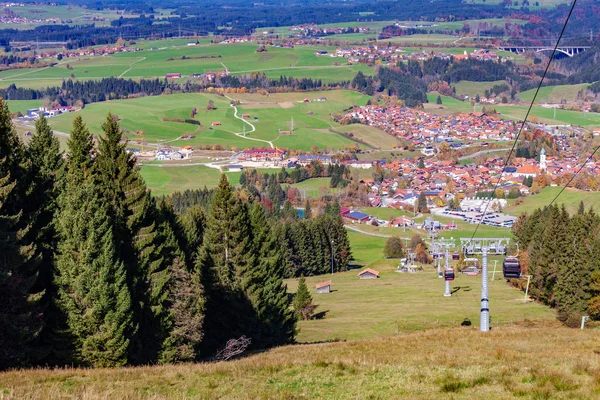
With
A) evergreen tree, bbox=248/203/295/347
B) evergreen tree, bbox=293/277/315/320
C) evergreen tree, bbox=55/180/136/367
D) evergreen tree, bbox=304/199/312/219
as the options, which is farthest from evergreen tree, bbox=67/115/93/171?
evergreen tree, bbox=304/199/312/219

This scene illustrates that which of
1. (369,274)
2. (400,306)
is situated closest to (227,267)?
(400,306)

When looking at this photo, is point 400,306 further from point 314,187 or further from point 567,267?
point 314,187

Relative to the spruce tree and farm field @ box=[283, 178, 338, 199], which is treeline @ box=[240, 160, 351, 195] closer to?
farm field @ box=[283, 178, 338, 199]

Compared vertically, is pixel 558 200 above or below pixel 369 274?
below

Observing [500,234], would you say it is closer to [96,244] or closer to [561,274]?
[561,274]

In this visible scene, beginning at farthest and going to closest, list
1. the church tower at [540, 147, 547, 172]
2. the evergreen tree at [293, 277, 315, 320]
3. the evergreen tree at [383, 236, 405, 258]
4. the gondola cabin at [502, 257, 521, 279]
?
the church tower at [540, 147, 547, 172] < the evergreen tree at [383, 236, 405, 258] < the evergreen tree at [293, 277, 315, 320] < the gondola cabin at [502, 257, 521, 279]

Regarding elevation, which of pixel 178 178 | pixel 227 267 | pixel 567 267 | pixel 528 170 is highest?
pixel 227 267

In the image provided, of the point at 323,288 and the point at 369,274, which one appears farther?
the point at 369,274
